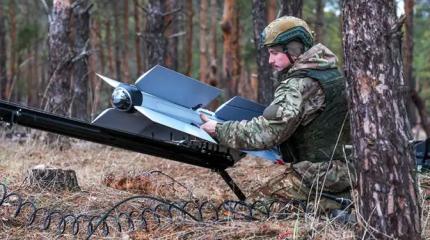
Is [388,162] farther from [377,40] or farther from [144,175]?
[144,175]

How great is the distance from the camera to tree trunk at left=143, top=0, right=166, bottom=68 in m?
11.2

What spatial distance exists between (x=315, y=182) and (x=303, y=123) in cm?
40

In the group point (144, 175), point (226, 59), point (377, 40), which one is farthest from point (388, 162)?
point (226, 59)

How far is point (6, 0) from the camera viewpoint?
2591cm

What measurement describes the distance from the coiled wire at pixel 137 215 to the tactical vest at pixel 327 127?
0.37 m

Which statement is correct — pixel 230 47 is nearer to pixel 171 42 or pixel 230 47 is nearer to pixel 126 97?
pixel 171 42

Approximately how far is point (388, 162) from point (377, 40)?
1.88ft

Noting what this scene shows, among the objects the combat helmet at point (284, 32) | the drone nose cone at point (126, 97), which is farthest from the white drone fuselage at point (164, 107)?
the combat helmet at point (284, 32)

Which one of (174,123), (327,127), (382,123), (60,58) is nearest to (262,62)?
(60,58)

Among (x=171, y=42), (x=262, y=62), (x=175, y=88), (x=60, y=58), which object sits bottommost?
(x=175, y=88)

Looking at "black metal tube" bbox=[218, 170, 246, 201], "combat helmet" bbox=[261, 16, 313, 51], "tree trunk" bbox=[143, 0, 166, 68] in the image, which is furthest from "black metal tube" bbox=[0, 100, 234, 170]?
"tree trunk" bbox=[143, 0, 166, 68]

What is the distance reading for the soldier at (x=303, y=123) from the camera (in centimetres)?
393

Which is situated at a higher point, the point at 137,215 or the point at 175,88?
the point at 175,88

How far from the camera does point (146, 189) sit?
17.6ft
